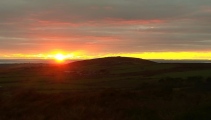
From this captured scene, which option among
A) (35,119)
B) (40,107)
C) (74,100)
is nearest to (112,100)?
(74,100)

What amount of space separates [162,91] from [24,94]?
11.0 metres

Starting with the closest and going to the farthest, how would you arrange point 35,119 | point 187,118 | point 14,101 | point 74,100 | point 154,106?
point 187,118, point 35,119, point 154,106, point 74,100, point 14,101

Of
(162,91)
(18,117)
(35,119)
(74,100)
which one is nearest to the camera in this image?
(35,119)

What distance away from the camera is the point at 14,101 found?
23.7 metres

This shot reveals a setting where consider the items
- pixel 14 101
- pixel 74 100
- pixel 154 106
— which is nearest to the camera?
pixel 154 106

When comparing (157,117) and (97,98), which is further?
(97,98)

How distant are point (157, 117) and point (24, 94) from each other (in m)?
13.3

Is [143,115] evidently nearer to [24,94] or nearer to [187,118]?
[187,118]

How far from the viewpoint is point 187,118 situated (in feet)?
49.8

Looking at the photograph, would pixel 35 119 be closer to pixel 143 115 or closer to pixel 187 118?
pixel 143 115

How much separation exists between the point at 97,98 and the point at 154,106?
4347 mm

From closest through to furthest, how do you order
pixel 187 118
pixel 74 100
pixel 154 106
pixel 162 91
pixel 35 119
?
pixel 187 118 → pixel 35 119 → pixel 154 106 → pixel 74 100 → pixel 162 91

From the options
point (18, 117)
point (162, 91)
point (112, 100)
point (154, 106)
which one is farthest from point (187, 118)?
point (162, 91)

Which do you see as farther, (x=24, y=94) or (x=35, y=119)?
(x=24, y=94)
